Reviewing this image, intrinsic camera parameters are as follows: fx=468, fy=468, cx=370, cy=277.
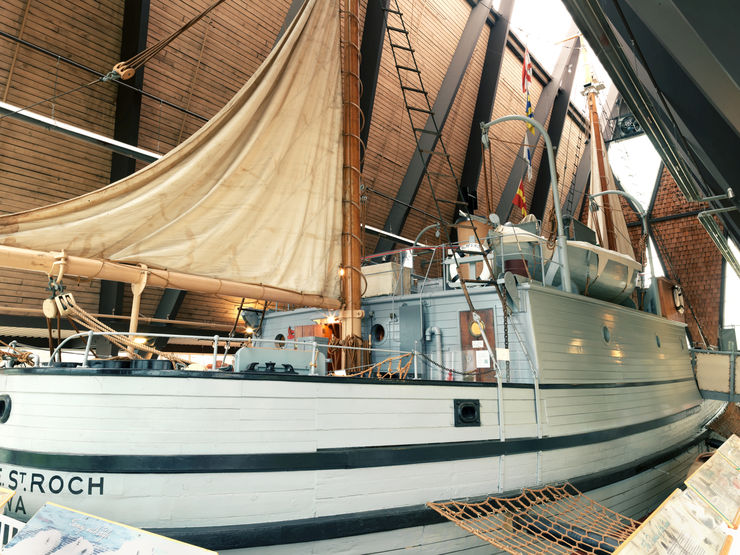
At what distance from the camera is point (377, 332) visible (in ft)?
26.4

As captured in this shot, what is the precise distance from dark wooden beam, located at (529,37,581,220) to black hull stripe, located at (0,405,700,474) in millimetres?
19527

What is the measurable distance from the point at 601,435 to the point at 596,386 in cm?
70

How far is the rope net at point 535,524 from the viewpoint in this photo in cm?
417

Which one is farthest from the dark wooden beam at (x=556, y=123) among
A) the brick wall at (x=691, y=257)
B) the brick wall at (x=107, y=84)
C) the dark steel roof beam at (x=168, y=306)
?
the dark steel roof beam at (x=168, y=306)

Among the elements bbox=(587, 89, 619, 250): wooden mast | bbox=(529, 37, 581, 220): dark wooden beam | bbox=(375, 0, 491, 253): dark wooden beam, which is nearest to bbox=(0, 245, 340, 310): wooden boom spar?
bbox=(375, 0, 491, 253): dark wooden beam

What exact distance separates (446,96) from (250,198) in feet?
42.4

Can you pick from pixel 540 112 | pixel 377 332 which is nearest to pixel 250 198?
pixel 377 332

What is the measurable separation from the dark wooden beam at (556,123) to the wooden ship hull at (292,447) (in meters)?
18.0

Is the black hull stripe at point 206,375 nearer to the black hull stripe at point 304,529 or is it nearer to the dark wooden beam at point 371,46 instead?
the black hull stripe at point 304,529

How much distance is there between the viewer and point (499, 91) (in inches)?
763

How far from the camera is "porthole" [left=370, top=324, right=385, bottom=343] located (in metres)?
7.95

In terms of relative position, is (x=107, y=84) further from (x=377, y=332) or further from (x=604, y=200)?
(x=604, y=200)

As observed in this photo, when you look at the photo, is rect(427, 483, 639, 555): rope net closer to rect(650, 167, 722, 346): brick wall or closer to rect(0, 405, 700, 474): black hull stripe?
rect(0, 405, 700, 474): black hull stripe

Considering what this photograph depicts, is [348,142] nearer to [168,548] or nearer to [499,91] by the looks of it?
[168,548]
